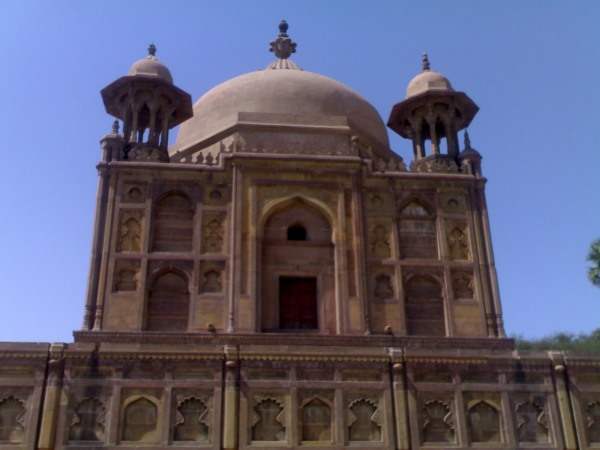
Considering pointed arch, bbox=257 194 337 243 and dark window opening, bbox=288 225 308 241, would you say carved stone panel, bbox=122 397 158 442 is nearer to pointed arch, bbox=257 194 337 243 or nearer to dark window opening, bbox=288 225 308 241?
pointed arch, bbox=257 194 337 243

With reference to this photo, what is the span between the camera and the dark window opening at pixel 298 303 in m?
20.0

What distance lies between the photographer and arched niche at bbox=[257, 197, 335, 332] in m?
20.0

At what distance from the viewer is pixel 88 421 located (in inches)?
562

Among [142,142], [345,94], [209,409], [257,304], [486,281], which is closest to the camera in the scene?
[209,409]

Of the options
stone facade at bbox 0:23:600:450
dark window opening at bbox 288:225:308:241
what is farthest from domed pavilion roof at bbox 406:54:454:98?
dark window opening at bbox 288:225:308:241

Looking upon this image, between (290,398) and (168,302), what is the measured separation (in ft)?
21.1

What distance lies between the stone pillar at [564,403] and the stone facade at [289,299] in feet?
0.09

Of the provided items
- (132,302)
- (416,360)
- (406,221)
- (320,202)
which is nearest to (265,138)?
(320,202)

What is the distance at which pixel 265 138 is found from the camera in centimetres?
2316

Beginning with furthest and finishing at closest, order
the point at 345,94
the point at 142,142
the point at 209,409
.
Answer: the point at 345,94, the point at 142,142, the point at 209,409

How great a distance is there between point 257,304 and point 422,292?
462cm

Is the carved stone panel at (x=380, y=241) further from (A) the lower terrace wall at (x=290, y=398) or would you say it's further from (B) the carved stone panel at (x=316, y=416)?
(B) the carved stone panel at (x=316, y=416)

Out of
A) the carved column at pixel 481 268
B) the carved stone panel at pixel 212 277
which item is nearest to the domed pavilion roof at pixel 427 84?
the carved column at pixel 481 268

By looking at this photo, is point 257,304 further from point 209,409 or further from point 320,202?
point 209,409
